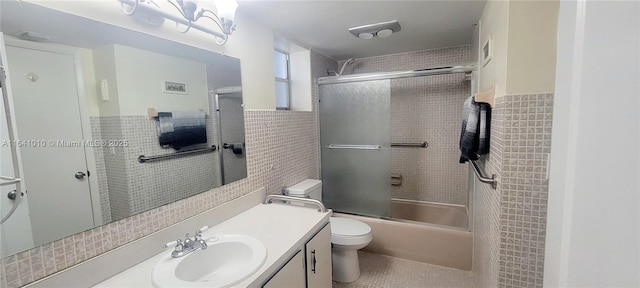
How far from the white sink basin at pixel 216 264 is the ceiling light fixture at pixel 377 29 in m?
1.75

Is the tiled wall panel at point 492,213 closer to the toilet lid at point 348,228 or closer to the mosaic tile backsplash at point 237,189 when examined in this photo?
the toilet lid at point 348,228

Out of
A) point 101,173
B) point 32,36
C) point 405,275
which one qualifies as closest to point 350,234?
point 405,275

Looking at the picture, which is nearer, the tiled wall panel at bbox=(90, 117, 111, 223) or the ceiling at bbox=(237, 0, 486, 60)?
the tiled wall panel at bbox=(90, 117, 111, 223)

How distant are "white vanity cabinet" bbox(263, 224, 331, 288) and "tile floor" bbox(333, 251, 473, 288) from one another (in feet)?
1.87

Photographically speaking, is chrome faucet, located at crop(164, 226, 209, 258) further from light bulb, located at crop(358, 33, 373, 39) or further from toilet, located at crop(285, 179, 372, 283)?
light bulb, located at crop(358, 33, 373, 39)

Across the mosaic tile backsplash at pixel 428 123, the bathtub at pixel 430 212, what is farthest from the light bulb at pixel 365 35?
the bathtub at pixel 430 212

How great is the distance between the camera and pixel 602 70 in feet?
0.85

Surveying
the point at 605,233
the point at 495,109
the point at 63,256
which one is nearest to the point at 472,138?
the point at 495,109

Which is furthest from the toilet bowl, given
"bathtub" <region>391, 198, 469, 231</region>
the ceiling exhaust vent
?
the ceiling exhaust vent

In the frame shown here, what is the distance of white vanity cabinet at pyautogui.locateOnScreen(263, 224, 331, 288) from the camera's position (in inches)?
48.4

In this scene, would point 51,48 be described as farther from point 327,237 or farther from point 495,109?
point 495,109

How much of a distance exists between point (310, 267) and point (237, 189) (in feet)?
2.25

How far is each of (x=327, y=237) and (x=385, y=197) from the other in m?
1.19

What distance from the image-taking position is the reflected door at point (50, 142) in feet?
2.96
